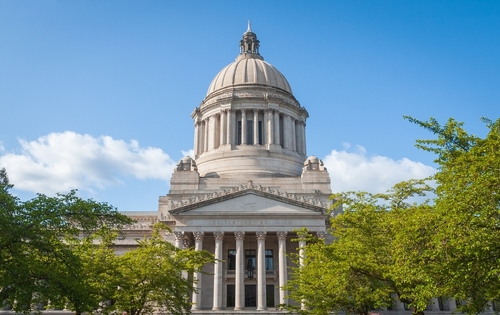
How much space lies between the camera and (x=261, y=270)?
47.0 m

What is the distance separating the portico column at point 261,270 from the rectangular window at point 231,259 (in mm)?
4413

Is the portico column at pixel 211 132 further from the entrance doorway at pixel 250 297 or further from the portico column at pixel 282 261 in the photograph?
the entrance doorway at pixel 250 297

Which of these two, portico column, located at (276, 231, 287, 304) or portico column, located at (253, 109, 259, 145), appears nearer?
portico column, located at (276, 231, 287, 304)

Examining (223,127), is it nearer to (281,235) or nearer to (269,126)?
(269,126)

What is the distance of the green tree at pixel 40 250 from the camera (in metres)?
18.8

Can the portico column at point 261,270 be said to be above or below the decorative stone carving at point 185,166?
below

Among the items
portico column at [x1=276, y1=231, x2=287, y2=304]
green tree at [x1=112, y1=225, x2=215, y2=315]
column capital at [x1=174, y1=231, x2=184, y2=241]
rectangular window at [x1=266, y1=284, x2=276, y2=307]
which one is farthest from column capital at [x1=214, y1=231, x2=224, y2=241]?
green tree at [x1=112, y1=225, x2=215, y2=315]

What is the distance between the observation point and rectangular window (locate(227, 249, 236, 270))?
5080cm

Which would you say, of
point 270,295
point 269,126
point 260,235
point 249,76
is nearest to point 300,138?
point 269,126

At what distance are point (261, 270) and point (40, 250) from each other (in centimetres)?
3013

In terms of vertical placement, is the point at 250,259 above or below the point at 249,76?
below

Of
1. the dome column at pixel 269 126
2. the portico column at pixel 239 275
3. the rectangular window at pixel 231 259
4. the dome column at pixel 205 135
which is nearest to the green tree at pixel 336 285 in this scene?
the portico column at pixel 239 275

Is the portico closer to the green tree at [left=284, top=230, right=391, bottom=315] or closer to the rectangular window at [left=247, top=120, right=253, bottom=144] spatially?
the rectangular window at [left=247, top=120, right=253, bottom=144]

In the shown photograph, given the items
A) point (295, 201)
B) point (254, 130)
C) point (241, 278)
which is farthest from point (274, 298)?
point (254, 130)
